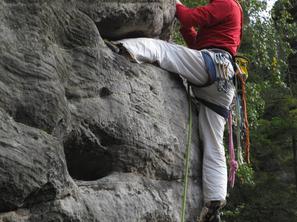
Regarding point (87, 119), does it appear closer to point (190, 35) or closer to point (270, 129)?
point (190, 35)

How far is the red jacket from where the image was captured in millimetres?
6148

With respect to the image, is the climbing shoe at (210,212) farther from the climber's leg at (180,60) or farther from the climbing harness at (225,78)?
the climber's leg at (180,60)

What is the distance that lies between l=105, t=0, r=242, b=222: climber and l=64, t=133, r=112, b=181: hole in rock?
43.8 inches

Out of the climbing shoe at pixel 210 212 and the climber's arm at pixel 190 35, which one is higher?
the climber's arm at pixel 190 35

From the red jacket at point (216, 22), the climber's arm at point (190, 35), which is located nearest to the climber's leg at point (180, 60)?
the red jacket at point (216, 22)

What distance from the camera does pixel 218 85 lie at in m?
6.07

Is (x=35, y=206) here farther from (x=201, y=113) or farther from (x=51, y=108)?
(x=201, y=113)

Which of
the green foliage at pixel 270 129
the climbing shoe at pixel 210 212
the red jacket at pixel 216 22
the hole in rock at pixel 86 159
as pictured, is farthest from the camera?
the green foliage at pixel 270 129

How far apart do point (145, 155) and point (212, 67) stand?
50.5 inches

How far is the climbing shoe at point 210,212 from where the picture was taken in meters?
5.89

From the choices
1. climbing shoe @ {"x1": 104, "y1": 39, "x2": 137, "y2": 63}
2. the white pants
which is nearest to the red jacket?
the white pants

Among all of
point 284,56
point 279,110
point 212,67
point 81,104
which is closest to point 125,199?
point 81,104

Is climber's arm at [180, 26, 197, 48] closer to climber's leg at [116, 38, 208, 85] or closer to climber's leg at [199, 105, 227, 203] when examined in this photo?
climber's leg at [116, 38, 208, 85]

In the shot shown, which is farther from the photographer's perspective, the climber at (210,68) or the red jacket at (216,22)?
the red jacket at (216,22)
